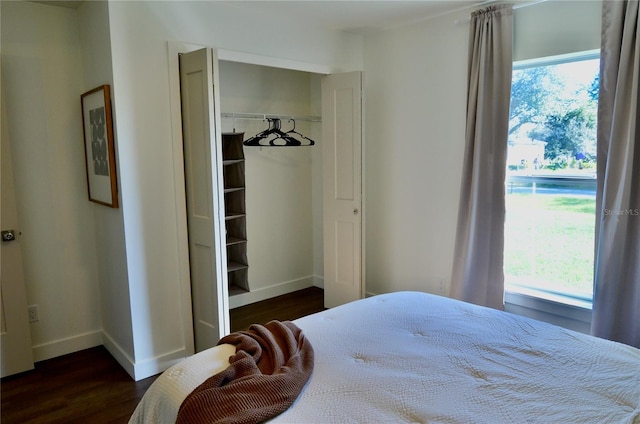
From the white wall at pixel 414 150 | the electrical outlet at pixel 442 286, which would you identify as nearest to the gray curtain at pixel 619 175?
the white wall at pixel 414 150

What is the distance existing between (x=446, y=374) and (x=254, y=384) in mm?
691

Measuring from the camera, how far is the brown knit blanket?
Result: 1.29m

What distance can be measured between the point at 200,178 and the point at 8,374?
182 cm

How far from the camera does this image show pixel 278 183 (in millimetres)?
4285

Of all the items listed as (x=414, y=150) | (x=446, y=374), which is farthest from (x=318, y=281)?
(x=446, y=374)

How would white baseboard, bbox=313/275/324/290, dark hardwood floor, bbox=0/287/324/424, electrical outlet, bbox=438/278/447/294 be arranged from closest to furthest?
dark hardwood floor, bbox=0/287/324/424 < electrical outlet, bbox=438/278/447/294 < white baseboard, bbox=313/275/324/290

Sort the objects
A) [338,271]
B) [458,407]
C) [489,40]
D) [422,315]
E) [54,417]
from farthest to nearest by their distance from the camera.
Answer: [338,271], [489,40], [54,417], [422,315], [458,407]

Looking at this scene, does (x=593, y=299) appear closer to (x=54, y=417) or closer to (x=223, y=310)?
(x=223, y=310)

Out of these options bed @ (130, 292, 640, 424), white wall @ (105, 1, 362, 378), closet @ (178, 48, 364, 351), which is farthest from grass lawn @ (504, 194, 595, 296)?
white wall @ (105, 1, 362, 378)

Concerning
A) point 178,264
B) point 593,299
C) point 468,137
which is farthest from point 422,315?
point 178,264

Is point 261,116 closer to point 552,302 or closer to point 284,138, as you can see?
point 284,138

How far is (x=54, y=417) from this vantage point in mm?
2402

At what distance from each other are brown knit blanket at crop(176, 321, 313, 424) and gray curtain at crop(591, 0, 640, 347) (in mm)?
1871

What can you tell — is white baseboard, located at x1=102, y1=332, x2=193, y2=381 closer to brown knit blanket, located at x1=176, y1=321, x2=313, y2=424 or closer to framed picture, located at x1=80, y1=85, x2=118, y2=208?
framed picture, located at x1=80, y1=85, x2=118, y2=208
